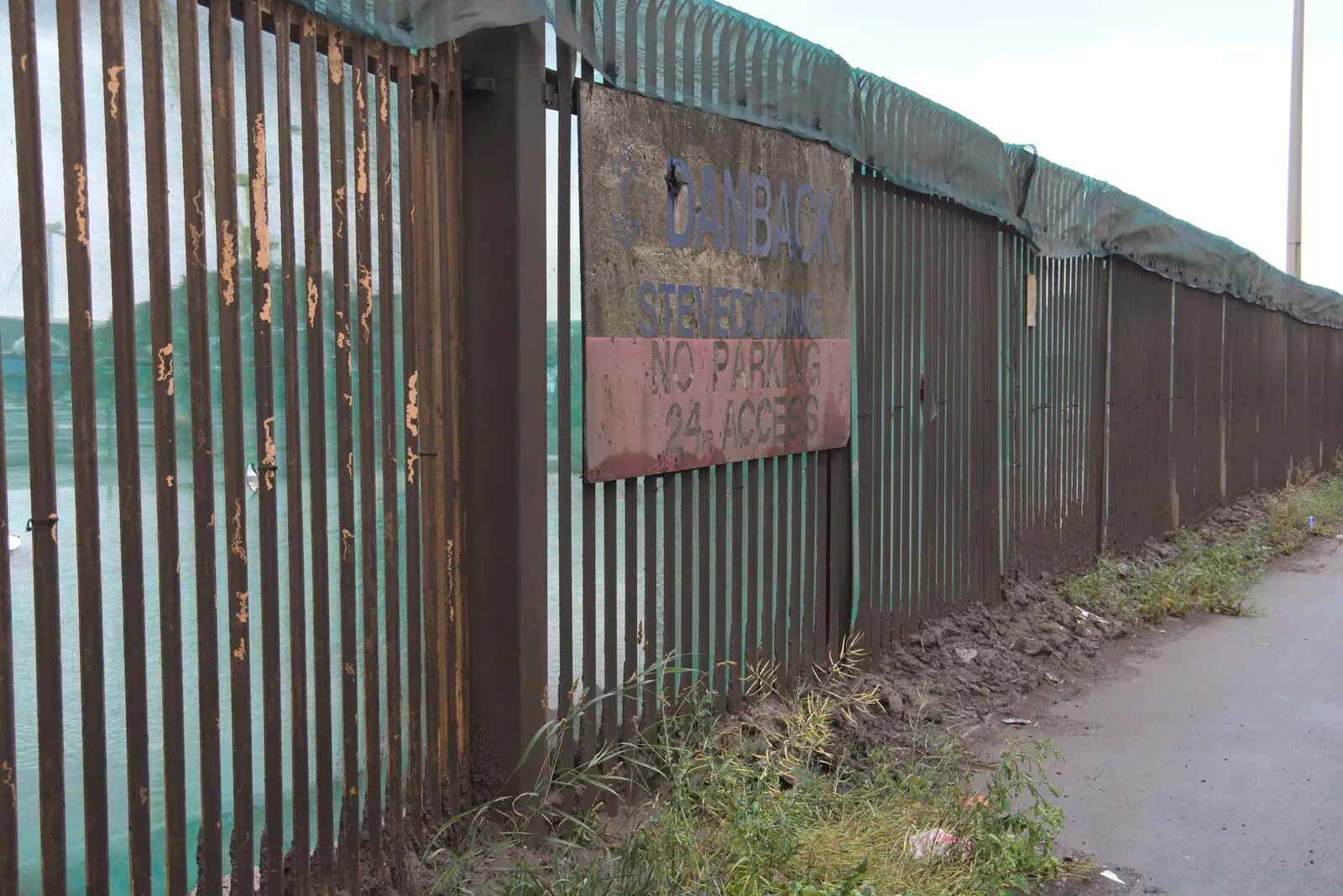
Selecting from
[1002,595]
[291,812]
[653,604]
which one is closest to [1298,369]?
[1002,595]

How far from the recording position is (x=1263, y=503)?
12.8 m

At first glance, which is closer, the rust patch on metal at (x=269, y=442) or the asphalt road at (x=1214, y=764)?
the rust patch on metal at (x=269, y=442)

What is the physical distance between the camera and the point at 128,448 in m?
2.36

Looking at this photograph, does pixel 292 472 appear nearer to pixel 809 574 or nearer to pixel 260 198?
pixel 260 198

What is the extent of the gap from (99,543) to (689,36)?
2588 mm

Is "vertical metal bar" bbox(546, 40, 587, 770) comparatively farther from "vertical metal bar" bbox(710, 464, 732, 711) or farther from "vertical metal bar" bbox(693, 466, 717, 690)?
Answer: "vertical metal bar" bbox(710, 464, 732, 711)

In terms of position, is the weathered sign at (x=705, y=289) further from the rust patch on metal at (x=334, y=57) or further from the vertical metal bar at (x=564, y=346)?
the rust patch on metal at (x=334, y=57)

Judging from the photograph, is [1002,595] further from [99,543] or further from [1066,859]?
[99,543]

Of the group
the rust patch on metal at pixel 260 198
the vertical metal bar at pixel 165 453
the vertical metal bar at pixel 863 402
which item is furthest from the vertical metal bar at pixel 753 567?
the vertical metal bar at pixel 165 453

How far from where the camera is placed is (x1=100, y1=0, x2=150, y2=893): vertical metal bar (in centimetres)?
232

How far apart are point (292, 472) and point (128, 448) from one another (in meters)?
0.44

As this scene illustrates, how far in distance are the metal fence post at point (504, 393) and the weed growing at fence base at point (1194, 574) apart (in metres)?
4.98

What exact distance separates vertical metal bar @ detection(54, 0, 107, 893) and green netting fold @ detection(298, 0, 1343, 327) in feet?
2.06

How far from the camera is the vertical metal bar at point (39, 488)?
7.15 feet
